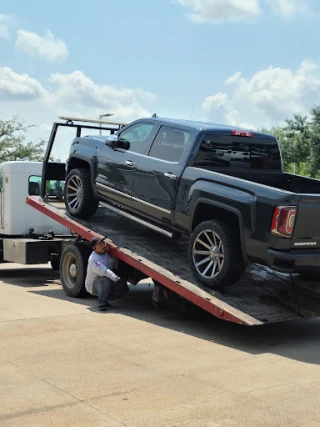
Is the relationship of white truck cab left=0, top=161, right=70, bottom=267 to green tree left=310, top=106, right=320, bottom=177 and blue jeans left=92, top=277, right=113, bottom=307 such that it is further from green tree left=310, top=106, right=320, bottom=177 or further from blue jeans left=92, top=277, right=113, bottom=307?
green tree left=310, top=106, right=320, bottom=177

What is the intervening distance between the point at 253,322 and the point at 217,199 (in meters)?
1.54

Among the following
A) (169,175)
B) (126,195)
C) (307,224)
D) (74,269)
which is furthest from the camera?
(74,269)

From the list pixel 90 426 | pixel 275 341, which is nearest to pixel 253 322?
pixel 275 341

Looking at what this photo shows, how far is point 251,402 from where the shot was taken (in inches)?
202

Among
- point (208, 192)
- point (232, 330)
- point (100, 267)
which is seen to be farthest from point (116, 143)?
point (232, 330)

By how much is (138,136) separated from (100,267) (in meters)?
2.00

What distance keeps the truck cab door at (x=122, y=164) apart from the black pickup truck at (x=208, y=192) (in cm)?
2

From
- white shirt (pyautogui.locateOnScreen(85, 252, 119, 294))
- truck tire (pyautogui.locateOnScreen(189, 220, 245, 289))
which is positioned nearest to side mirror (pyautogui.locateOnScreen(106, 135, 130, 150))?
white shirt (pyautogui.locateOnScreen(85, 252, 119, 294))

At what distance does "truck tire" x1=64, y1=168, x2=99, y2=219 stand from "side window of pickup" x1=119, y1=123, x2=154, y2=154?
1.05 metres

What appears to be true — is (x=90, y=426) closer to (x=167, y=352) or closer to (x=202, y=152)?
(x=167, y=352)

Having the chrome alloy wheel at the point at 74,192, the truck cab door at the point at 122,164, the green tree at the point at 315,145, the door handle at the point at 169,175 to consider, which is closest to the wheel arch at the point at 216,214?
the door handle at the point at 169,175

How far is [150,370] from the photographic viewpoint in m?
6.02

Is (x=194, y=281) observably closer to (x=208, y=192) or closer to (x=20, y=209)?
(x=208, y=192)

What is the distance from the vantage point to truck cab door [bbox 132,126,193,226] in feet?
27.2
